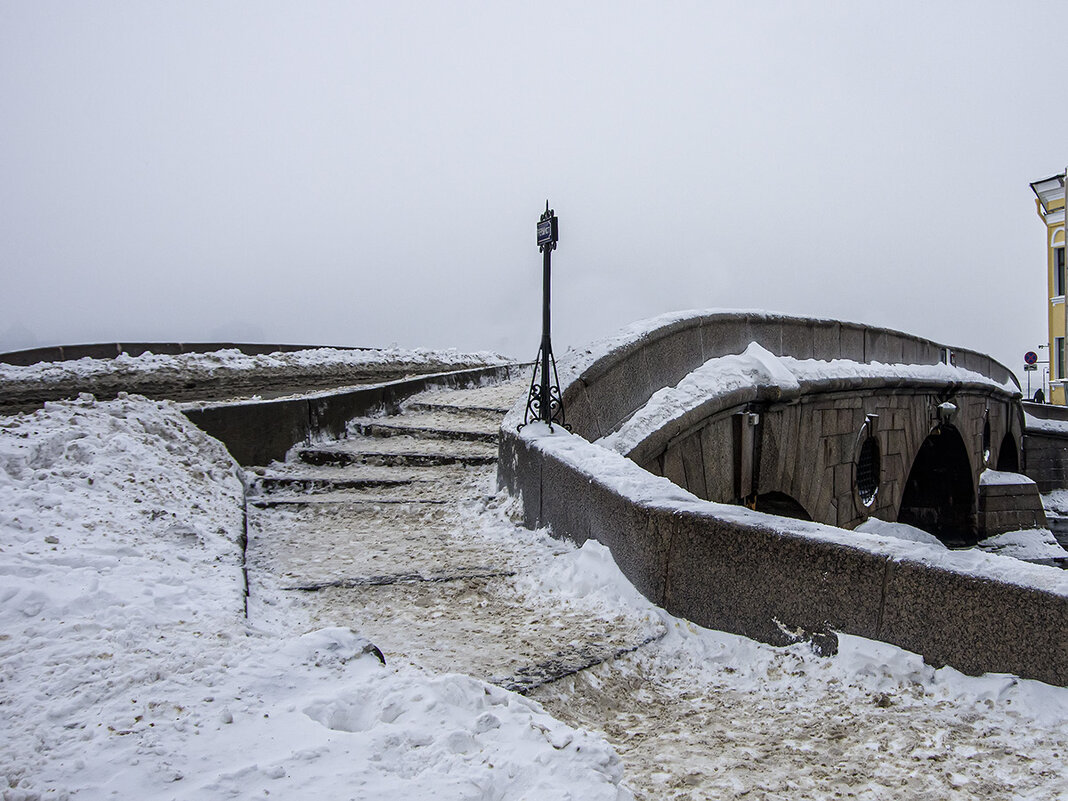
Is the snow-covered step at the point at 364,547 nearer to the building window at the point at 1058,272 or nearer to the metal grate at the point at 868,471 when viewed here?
the metal grate at the point at 868,471

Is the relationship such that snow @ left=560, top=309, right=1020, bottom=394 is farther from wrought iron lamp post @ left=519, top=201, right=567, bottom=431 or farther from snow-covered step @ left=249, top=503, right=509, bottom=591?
snow-covered step @ left=249, top=503, right=509, bottom=591

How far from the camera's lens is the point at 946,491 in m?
16.1

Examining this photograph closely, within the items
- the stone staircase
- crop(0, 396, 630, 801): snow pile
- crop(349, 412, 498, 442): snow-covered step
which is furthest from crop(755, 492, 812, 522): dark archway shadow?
crop(0, 396, 630, 801): snow pile

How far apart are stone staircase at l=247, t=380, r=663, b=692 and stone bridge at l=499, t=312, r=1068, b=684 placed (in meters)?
0.36

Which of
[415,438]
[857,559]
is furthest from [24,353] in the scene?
[857,559]

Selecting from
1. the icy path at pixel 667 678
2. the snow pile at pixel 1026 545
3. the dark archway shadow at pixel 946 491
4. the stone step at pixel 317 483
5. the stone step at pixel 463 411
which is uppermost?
the stone step at pixel 463 411

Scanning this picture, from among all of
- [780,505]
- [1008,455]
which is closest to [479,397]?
[780,505]

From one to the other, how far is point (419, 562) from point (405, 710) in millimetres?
2209

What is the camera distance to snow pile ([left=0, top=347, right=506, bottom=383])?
453 inches

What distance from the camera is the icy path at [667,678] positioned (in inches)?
81.7

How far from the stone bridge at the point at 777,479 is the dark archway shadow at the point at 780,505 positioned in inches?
1.0

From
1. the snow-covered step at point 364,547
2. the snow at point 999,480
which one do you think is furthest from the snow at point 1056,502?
the snow-covered step at point 364,547

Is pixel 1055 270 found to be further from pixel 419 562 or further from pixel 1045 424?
pixel 419 562

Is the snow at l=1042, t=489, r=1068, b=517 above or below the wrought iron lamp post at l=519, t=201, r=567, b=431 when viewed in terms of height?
below
